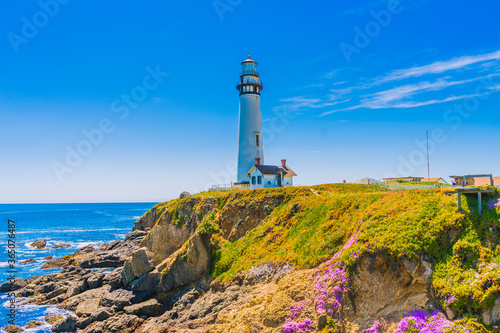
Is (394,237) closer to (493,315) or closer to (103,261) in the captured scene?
(493,315)

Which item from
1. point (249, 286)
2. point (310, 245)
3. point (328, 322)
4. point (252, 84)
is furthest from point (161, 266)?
point (252, 84)

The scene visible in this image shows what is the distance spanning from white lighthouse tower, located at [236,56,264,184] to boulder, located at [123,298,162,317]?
22.4 meters

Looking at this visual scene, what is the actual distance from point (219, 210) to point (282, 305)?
17.7 meters

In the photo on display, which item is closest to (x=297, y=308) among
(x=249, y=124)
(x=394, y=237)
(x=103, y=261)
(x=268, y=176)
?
(x=394, y=237)

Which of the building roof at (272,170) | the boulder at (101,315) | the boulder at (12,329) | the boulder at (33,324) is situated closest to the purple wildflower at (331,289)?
the boulder at (101,315)

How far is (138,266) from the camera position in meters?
33.0

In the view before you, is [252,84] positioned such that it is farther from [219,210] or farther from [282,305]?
[282,305]

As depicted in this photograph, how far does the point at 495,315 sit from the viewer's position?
14.1 m

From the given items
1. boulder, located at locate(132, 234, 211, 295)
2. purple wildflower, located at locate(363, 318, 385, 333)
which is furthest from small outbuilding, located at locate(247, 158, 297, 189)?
purple wildflower, located at locate(363, 318, 385, 333)

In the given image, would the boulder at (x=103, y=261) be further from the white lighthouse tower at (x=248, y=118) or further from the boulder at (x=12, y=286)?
the white lighthouse tower at (x=248, y=118)

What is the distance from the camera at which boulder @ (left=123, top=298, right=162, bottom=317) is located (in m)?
27.1

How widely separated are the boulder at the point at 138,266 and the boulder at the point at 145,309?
4988 millimetres

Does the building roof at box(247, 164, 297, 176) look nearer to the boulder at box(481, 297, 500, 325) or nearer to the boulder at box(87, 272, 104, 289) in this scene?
the boulder at box(87, 272, 104, 289)

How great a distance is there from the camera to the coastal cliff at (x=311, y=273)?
1596cm
